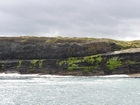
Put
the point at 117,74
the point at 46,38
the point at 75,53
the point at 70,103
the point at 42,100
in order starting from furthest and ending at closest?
the point at 46,38 → the point at 75,53 → the point at 117,74 → the point at 42,100 → the point at 70,103

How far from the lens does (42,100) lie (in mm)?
49156

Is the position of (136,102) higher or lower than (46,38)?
lower

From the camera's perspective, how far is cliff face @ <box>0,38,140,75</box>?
142 metres

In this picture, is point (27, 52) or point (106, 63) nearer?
point (106, 63)

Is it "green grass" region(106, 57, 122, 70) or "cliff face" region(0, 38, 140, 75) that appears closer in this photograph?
"green grass" region(106, 57, 122, 70)

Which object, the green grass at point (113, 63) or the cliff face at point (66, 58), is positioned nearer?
the green grass at point (113, 63)

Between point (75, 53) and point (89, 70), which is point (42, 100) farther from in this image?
point (75, 53)

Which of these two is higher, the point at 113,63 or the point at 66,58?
the point at 66,58

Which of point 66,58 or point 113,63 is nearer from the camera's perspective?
point 113,63

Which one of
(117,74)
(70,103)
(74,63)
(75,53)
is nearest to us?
(70,103)

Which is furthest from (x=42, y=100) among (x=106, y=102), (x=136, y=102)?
(x=136, y=102)

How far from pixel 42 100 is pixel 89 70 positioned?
315 feet

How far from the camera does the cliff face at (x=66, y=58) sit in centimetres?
14212

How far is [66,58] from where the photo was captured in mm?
158875
